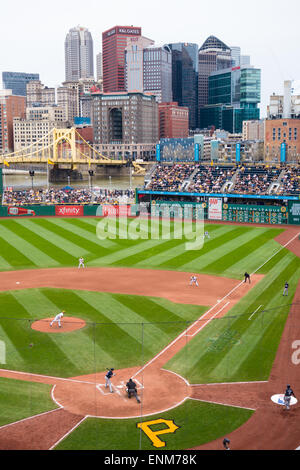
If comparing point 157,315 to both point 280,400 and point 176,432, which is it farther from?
point 176,432

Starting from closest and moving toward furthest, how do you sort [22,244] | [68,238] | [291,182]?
[22,244] < [68,238] < [291,182]

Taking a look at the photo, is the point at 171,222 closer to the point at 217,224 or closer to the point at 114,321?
the point at 217,224

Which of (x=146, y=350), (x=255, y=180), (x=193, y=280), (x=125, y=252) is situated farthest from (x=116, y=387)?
(x=255, y=180)

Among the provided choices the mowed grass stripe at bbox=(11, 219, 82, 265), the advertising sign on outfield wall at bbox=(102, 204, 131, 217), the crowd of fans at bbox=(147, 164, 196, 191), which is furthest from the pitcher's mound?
the crowd of fans at bbox=(147, 164, 196, 191)

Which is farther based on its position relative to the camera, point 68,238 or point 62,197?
point 62,197

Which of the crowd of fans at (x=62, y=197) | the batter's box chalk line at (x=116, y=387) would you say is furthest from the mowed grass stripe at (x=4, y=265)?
the crowd of fans at (x=62, y=197)

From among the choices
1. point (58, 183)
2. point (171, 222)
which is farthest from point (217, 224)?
point (58, 183)

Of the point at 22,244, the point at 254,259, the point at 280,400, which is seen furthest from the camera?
the point at 22,244

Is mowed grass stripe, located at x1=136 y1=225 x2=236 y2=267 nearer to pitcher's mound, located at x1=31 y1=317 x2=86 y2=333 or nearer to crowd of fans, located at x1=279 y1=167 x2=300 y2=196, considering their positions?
pitcher's mound, located at x1=31 y1=317 x2=86 y2=333
